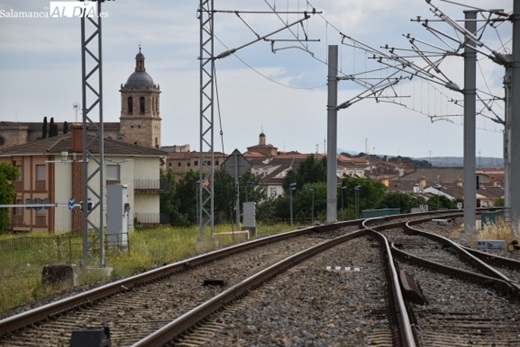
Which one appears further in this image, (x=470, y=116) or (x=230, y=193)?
(x=230, y=193)

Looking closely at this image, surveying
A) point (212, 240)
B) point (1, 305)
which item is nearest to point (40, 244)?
point (212, 240)

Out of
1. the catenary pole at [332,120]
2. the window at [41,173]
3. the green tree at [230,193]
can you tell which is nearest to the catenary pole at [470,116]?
the catenary pole at [332,120]

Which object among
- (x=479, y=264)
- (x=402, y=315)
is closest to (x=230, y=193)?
(x=479, y=264)

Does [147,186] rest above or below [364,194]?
above

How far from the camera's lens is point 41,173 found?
7225cm

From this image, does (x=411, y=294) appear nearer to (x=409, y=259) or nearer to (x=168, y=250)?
(x=409, y=259)

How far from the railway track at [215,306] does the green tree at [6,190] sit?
56.8 metres

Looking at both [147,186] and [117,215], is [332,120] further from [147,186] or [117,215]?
[147,186]

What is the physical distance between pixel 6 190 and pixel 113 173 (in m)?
9.01

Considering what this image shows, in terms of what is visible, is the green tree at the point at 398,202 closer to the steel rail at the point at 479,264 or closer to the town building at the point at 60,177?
the town building at the point at 60,177

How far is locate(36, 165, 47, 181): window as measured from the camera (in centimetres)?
7175

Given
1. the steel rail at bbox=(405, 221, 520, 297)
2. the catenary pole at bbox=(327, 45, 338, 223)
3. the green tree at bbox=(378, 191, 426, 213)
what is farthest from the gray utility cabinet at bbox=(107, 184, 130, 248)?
the green tree at bbox=(378, 191, 426, 213)

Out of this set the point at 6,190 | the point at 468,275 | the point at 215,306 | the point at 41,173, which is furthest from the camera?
the point at 6,190

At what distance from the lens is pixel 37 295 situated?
1473 cm
